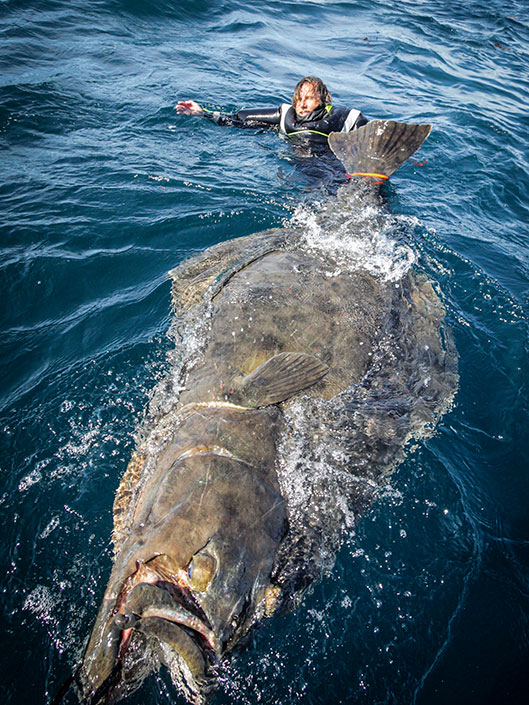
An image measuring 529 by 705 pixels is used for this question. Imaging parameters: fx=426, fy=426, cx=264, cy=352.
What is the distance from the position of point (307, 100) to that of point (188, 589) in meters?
7.16

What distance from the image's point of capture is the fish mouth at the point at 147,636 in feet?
6.13

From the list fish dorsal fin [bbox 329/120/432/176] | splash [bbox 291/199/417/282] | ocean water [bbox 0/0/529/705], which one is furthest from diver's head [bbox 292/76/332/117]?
splash [bbox 291/199/417/282]

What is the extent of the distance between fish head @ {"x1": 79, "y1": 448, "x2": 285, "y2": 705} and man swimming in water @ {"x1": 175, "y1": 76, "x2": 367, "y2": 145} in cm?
637

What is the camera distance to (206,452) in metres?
2.58

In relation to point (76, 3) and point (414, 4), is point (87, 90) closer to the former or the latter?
point (76, 3)

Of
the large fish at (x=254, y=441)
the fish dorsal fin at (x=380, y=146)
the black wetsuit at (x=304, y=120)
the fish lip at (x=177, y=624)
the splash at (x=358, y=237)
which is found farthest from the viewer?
the black wetsuit at (x=304, y=120)

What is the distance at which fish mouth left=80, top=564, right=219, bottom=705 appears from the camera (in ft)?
6.13

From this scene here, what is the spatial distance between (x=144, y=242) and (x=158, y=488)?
3632 mm

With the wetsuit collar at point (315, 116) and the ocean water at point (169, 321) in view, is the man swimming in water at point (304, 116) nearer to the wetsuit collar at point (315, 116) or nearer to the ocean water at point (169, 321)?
the wetsuit collar at point (315, 116)

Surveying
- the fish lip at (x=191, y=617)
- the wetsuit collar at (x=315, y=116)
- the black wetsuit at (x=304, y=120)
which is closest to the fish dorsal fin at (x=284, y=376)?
the fish lip at (x=191, y=617)

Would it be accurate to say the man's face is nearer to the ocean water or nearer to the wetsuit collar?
the wetsuit collar

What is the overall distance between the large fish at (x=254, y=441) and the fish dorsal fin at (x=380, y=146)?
156 centimetres

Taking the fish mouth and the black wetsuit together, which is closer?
the fish mouth

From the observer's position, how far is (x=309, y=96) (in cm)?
682
